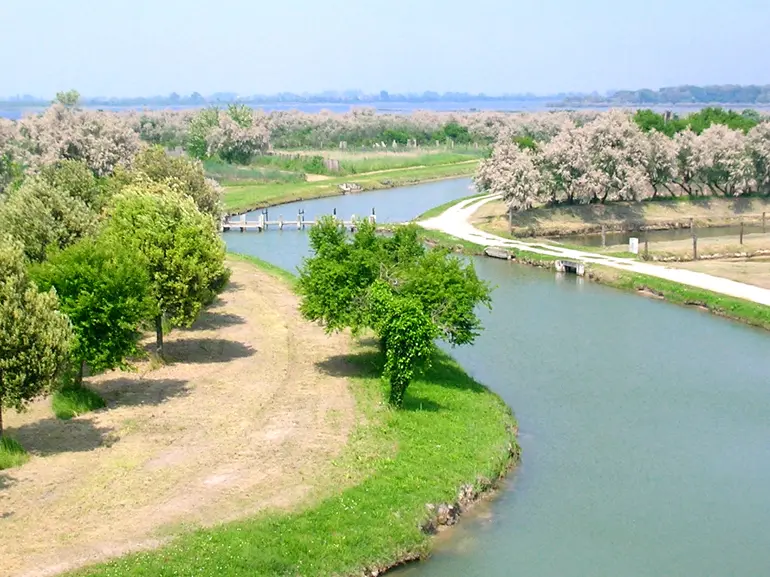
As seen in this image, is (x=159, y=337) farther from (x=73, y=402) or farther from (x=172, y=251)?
(x=73, y=402)

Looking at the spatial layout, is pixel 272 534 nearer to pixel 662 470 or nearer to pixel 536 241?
pixel 662 470

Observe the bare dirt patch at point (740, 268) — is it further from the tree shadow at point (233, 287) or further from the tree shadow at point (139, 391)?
the tree shadow at point (139, 391)

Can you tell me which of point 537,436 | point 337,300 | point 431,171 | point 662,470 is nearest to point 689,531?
point 662,470

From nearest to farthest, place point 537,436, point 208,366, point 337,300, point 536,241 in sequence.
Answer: point 537,436, point 337,300, point 208,366, point 536,241

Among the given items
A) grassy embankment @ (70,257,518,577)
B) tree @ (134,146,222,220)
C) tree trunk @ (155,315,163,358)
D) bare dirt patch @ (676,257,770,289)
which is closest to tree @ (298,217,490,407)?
grassy embankment @ (70,257,518,577)

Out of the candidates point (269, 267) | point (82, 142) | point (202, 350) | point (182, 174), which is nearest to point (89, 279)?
point (202, 350)
